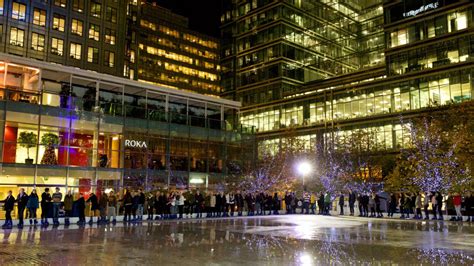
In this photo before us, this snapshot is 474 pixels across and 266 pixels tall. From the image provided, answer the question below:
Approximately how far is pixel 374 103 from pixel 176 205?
41760 millimetres

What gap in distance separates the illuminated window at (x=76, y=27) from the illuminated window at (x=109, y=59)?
4607mm

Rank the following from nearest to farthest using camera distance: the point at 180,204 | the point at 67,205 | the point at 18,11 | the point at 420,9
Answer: the point at 67,205, the point at 180,204, the point at 18,11, the point at 420,9

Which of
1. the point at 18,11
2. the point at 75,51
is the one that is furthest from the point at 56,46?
the point at 18,11

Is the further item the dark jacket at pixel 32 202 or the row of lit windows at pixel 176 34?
the row of lit windows at pixel 176 34

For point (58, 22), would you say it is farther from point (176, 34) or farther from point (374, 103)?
point (176, 34)

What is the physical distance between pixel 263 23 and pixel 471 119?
2000 inches

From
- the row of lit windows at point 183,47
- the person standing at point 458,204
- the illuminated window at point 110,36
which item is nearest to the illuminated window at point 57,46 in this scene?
the illuminated window at point 110,36

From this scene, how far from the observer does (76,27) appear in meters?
59.5

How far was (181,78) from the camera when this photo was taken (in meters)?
130

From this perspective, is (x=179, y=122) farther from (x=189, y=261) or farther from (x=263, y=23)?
(x=263, y=23)

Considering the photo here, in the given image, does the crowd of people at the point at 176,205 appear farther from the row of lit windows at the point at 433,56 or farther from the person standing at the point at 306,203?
the row of lit windows at the point at 433,56

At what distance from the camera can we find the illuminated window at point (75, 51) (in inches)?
2319

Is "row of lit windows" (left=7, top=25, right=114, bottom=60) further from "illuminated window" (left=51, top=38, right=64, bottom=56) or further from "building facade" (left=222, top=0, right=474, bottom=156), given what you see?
"building facade" (left=222, top=0, right=474, bottom=156)

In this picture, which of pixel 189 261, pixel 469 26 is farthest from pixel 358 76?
pixel 189 261
